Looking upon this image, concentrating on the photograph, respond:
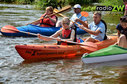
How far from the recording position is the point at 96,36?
6332 millimetres

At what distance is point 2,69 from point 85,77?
67.8 inches

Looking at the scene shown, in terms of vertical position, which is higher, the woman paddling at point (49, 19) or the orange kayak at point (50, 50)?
the woman paddling at point (49, 19)

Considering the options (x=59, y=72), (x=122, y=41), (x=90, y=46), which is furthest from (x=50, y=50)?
(x=122, y=41)

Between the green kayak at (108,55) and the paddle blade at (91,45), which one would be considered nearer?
the green kayak at (108,55)

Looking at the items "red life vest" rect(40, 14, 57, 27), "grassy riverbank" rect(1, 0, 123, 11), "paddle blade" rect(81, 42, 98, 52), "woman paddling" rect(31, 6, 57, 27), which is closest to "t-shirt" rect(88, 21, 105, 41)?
"paddle blade" rect(81, 42, 98, 52)

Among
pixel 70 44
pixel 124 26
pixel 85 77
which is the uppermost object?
pixel 124 26

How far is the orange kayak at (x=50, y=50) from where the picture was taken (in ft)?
18.1

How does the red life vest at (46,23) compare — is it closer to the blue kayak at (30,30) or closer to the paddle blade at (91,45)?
the blue kayak at (30,30)

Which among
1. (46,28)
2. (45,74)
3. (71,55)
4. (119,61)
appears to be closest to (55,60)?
(71,55)

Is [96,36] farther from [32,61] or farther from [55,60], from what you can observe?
[32,61]

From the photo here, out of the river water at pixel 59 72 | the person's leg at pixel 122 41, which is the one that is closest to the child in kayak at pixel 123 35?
the person's leg at pixel 122 41

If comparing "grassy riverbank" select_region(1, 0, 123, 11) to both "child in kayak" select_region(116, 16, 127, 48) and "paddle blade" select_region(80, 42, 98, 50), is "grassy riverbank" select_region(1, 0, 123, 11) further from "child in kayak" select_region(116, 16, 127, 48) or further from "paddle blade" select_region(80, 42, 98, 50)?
"child in kayak" select_region(116, 16, 127, 48)

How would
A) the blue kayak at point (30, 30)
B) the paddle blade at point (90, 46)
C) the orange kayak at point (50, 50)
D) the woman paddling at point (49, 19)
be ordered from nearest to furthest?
the orange kayak at point (50, 50) → the paddle blade at point (90, 46) → the blue kayak at point (30, 30) → the woman paddling at point (49, 19)

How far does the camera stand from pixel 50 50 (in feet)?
18.7
